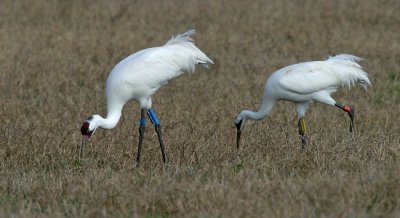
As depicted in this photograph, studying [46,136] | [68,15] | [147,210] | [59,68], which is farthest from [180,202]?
[68,15]

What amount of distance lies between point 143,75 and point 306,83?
171 centimetres

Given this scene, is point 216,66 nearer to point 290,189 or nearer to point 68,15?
point 68,15

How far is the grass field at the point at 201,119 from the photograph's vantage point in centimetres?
542

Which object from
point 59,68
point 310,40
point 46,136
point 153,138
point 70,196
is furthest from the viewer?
point 310,40

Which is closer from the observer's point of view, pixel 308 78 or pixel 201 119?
pixel 308 78

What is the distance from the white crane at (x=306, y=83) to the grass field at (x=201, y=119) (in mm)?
214

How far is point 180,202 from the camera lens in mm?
5316

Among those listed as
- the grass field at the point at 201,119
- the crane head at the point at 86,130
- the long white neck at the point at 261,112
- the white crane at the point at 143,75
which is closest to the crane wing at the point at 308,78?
the long white neck at the point at 261,112

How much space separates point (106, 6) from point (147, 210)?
12.0 meters

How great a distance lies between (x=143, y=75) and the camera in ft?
25.8

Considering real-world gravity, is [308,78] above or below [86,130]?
above

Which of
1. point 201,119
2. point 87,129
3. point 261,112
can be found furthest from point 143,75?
point 261,112

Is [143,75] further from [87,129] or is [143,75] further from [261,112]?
[261,112]

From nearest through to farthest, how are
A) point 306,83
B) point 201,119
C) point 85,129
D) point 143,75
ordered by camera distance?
point 85,129 → point 143,75 → point 306,83 → point 201,119
